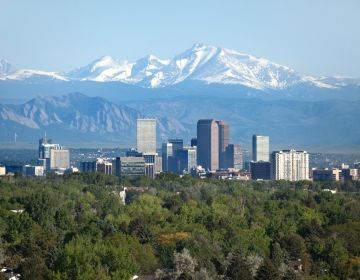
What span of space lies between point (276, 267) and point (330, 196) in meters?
37.0

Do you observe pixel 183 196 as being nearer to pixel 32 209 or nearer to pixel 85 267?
pixel 32 209

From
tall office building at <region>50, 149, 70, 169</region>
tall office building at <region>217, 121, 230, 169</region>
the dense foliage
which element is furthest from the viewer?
tall office building at <region>217, 121, 230, 169</region>

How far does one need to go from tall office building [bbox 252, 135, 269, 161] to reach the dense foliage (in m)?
105

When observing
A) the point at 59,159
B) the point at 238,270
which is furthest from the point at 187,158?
the point at 238,270

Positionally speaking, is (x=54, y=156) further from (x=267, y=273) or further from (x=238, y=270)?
(x=267, y=273)

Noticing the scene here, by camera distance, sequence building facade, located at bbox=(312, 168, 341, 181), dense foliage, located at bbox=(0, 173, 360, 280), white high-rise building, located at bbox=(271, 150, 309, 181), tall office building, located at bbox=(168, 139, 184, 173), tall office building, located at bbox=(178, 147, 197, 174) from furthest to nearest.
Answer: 1. tall office building, located at bbox=(178, 147, 197, 174)
2. tall office building, located at bbox=(168, 139, 184, 173)
3. white high-rise building, located at bbox=(271, 150, 309, 181)
4. building facade, located at bbox=(312, 168, 341, 181)
5. dense foliage, located at bbox=(0, 173, 360, 280)

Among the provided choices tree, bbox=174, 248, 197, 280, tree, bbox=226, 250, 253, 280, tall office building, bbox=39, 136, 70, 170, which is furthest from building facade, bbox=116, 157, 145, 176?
tree, bbox=226, 250, 253, 280

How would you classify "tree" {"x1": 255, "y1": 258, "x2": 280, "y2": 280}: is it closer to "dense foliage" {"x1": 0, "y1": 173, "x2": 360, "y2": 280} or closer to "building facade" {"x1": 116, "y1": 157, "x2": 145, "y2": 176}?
"dense foliage" {"x1": 0, "y1": 173, "x2": 360, "y2": 280}

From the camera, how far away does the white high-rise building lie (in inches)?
5709

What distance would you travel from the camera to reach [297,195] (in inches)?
3110

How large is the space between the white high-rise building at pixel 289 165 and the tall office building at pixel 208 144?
26180mm

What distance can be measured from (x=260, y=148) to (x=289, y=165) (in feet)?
141

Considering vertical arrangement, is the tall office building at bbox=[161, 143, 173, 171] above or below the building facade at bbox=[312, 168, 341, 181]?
above

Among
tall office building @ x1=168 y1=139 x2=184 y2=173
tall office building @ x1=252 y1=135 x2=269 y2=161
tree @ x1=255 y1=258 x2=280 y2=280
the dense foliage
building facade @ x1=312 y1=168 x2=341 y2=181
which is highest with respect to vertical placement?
tall office building @ x1=252 y1=135 x2=269 y2=161
